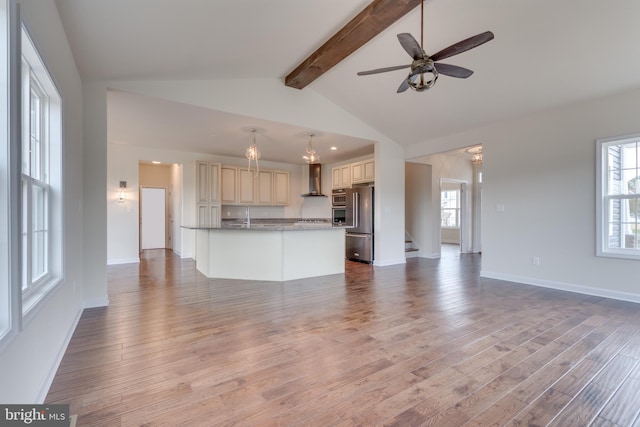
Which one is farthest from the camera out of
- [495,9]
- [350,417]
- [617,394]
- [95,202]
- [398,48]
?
[398,48]

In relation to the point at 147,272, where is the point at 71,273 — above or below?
above

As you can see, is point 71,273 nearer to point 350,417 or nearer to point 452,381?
point 350,417

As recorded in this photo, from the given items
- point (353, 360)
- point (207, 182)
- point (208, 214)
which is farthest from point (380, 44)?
point (208, 214)

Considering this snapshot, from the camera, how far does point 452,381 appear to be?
1932 mm

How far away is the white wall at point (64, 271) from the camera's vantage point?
141 centimetres

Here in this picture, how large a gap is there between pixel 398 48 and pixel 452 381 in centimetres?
374

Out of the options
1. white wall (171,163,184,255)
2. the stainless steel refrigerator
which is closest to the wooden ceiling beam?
the stainless steel refrigerator

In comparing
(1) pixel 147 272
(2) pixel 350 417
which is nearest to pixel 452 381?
(2) pixel 350 417

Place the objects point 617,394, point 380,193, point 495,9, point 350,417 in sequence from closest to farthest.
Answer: point 350,417 → point 617,394 → point 495,9 → point 380,193

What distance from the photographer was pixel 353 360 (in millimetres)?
2199

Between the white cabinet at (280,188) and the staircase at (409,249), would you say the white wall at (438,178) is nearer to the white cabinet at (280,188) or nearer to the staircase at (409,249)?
the staircase at (409,249)

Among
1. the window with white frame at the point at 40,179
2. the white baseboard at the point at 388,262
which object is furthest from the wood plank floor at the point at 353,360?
the white baseboard at the point at 388,262

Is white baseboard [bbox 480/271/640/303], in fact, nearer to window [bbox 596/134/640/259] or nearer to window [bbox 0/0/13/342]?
window [bbox 596/134/640/259]

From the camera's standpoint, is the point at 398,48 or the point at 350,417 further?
the point at 398,48
